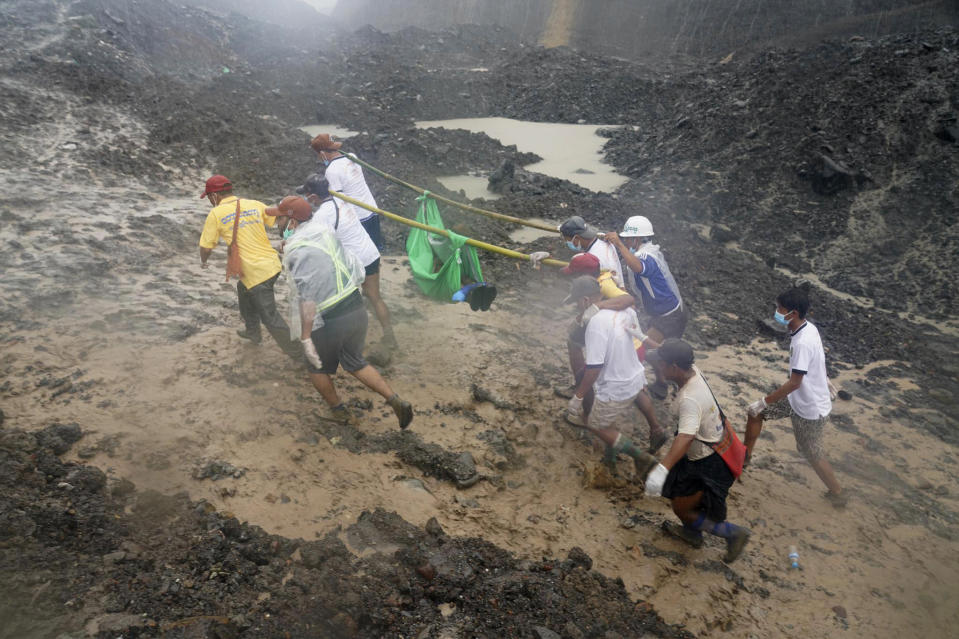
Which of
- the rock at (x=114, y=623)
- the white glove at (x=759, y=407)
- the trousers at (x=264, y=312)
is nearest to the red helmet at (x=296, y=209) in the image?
the trousers at (x=264, y=312)

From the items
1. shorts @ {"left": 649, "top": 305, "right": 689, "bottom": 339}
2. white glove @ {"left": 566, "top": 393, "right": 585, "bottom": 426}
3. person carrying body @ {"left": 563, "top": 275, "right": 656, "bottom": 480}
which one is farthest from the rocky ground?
shorts @ {"left": 649, "top": 305, "right": 689, "bottom": 339}

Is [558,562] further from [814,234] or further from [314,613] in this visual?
[814,234]

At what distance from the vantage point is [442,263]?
5.61 meters

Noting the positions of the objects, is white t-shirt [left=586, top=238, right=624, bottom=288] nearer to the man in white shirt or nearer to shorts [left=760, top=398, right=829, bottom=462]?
the man in white shirt

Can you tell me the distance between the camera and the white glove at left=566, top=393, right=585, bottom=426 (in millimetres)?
4195

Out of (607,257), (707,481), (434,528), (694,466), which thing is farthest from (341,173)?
(707,481)

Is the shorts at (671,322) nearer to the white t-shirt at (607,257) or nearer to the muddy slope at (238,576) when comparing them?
the white t-shirt at (607,257)

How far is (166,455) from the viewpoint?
347 centimetres

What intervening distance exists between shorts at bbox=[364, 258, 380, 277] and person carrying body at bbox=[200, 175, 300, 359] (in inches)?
32.1

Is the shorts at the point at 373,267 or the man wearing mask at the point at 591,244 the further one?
the shorts at the point at 373,267

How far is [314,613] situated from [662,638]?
68.7 inches

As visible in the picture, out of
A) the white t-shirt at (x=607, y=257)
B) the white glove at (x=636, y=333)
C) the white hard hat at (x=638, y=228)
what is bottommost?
the white glove at (x=636, y=333)

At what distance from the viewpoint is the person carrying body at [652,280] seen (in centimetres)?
457

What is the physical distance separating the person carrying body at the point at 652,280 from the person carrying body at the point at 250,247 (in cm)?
274
